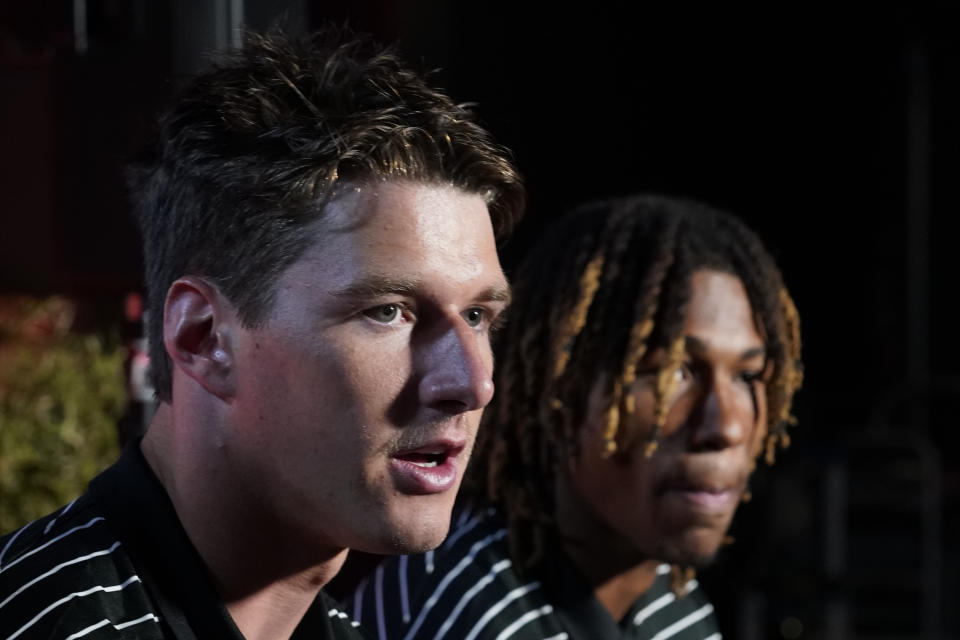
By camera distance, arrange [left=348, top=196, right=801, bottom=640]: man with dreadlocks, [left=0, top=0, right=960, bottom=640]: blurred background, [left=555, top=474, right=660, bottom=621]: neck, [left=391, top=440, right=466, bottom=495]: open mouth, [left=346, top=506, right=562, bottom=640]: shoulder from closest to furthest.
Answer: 1. [left=391, top=440, right=466, bottom=495]: open mouth
2. [left=346, top=506, right=562, bottom=640]: shoulder
3. [left=348, top=196, right=801, bottom=640]: man with dreadlocks
4. [left=555, top=474, right=660, bottom=621]: neck
5. [left=0, top=0, right=960, bottom=640]: blurred background

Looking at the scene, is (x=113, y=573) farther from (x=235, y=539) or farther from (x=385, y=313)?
(x=385, y=313)

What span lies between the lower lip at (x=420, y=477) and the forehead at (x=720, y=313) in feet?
3.19

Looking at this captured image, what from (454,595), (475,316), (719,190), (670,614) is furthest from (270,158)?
(719,190)

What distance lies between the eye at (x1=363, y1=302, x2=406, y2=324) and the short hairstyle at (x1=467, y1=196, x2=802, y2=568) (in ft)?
3.03

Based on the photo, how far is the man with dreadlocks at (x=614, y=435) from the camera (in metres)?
2.29

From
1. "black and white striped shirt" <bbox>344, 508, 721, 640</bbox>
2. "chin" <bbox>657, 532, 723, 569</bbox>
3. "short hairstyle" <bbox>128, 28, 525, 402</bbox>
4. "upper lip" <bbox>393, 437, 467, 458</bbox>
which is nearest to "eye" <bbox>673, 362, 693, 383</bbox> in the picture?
"chin" <bbox>657, 532, 723, 569</bbox>

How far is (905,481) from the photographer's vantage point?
649 cm

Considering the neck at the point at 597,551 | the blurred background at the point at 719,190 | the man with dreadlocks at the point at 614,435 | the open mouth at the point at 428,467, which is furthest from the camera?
the blurred background at the point at 719,190

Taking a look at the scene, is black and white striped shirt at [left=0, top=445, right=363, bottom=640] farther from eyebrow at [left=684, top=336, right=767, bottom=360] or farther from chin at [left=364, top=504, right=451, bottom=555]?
eyebrow at [left=684, top=336, right=767, bottom=360]

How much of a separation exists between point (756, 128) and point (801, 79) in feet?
1.57

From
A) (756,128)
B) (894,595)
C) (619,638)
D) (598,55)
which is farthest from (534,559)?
(756,128)

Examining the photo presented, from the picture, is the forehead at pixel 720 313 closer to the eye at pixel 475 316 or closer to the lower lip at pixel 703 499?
the lower lip at pixel 703 499

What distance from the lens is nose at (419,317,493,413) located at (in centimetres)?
145

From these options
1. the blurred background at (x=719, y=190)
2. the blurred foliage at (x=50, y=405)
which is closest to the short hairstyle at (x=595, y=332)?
the blurred background at (x=719, y=190)
